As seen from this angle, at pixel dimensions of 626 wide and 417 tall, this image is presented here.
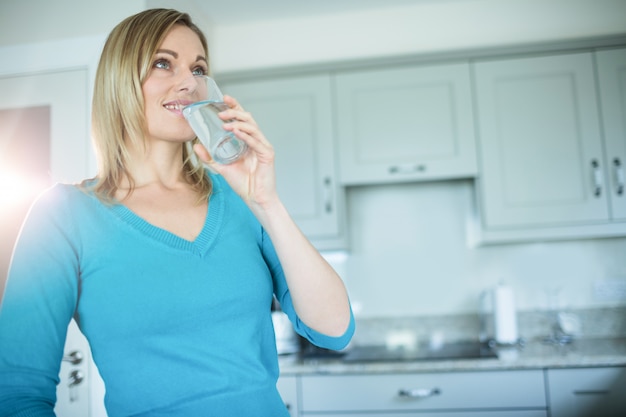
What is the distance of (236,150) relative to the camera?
0.73 meters

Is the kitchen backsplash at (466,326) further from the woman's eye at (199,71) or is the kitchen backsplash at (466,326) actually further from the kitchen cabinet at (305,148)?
the woman's eye at (199,71)

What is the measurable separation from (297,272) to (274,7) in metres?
1.89

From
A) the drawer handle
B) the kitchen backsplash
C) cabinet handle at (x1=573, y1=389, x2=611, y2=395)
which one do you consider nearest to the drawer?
the drawer handle

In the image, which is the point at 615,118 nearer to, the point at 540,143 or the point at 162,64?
the point at 540,143

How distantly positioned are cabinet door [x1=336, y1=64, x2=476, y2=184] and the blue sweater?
1.53 m

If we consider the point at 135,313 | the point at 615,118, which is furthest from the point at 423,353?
the point at 135,313

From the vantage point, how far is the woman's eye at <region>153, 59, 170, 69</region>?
0.79 meters

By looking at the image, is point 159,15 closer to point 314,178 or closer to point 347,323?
point 347,323

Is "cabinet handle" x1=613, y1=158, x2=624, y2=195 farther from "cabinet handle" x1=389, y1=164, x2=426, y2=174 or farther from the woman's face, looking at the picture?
the woman's face

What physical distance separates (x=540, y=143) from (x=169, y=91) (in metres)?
1.76

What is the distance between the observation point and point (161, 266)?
28.3 inches

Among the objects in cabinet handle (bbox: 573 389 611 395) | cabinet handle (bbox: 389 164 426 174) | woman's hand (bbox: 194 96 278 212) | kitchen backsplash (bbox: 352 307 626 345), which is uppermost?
cabinet handle (bbox: 389 164 426 174)

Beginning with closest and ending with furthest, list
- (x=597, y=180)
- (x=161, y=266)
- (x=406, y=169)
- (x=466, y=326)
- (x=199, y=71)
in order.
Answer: (x=161, y=266) < (x=199, y=71) < (x=597, y=180) < (x=406, y=169) < (x=466, y=326)

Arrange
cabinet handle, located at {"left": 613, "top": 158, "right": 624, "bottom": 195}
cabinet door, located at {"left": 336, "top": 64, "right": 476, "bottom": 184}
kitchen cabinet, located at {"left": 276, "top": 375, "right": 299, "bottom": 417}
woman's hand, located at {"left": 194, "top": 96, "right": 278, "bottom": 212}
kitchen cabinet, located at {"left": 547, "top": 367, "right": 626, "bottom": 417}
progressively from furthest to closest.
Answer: cabinet door, located at {"left": 336, "top": 64, "right": 476, "bottom": 184}
cabinet handle, located at {"left": 613, "top": 158, "right": 624, "bottom": 195}
kitchen cabinet, located at {"left": 276, "top": 375, "right": 299, "bottom": 417}
kitchen cabinet, located at {"left": 547, "top": 367, "right": 626, "bottom": 417}
woman's hand, located at {"left": 194, "top": 96, "right": 278, "bottom": 212}
